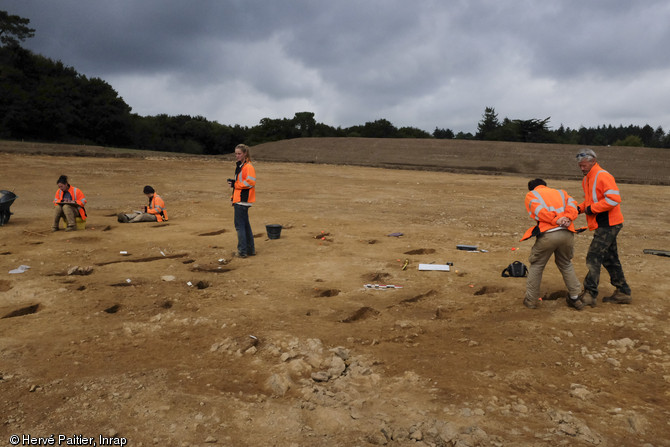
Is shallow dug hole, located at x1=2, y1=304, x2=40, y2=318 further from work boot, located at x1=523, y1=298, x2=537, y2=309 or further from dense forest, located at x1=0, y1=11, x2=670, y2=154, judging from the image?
dense forest, located at x1=0, y1=11, x2=670, y2=154

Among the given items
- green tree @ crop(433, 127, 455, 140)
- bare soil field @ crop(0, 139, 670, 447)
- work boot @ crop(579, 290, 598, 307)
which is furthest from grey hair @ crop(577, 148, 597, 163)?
green tree @ crop(433, 127, 455, 140)

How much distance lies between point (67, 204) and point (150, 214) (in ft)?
6.38

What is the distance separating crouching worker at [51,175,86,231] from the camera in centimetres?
1016

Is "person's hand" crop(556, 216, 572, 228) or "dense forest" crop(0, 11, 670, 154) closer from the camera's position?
"person's hand" crop(556, 216, 572, 228)

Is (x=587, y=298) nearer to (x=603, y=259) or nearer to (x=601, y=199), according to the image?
(x=603, y=259)

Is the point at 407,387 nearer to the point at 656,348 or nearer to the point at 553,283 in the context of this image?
the point at 656,348

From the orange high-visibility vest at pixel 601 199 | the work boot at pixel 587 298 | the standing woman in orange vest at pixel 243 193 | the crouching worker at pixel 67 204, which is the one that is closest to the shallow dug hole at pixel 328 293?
the standing woman in orange vest at pixel 243 193

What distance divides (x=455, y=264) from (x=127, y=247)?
618 cm

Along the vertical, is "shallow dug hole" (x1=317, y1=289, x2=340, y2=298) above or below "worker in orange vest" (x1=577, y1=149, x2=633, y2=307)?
below

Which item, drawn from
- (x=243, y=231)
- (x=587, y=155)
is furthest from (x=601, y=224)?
(x=243, y=231)

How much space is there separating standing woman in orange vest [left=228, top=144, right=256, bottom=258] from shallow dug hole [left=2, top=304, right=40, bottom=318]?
3.18 meters

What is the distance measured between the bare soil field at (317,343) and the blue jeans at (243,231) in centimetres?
28

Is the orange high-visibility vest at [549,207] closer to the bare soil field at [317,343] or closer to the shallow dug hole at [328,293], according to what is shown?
the bare soil field at [317,343]

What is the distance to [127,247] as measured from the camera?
8.81 metres
